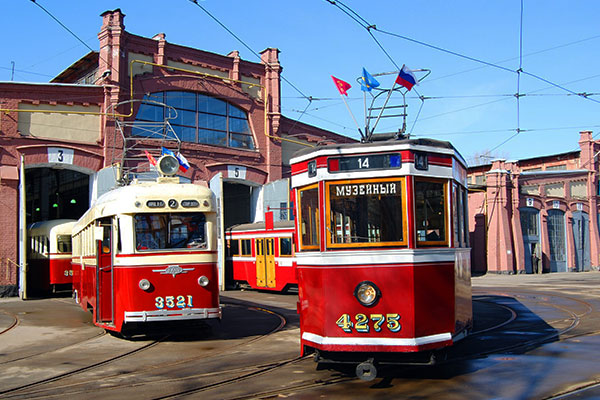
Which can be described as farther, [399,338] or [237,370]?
[237,370]

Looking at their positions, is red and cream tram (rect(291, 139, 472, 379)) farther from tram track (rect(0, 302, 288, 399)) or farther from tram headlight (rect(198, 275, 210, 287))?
tram headlight (rect(198, 275, 210, 287))

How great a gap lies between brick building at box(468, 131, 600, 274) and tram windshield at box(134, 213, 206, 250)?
2452 cm

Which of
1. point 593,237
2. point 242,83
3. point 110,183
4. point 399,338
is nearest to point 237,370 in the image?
point 399,338

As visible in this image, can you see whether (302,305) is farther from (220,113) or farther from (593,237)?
(593,237)

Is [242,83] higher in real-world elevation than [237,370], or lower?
higher

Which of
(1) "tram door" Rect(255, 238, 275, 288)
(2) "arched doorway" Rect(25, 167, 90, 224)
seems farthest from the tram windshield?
(2) "arched doorway" Rect(25, 167, 90, 224)

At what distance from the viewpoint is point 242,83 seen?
2841cm

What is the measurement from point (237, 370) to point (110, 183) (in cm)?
1689

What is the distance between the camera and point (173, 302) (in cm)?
1104

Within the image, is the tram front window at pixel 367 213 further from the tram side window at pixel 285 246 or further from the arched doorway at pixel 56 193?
the arched doorway at pixel 56 193

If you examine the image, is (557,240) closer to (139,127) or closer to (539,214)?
(539,214)

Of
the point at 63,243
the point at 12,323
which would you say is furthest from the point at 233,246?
the point at 12,323

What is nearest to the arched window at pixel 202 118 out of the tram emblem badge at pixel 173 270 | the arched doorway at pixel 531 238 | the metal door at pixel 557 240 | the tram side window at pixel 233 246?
the tram side window at pixel 233 246

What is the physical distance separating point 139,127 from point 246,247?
612 centimetres
